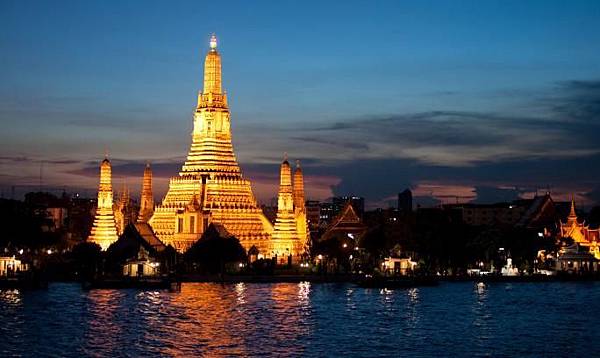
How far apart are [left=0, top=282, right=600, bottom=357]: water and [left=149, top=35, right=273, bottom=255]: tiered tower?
13.2 meters

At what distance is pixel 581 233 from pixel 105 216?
133ft

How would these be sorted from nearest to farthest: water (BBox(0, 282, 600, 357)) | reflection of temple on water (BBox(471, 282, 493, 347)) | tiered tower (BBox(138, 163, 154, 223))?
water (BBox(0, 282, 600, 357))
reflection of temple on water (BBox(471, 282, 493, 347))
tiered tower (BBox(138, 163, 154, 223))

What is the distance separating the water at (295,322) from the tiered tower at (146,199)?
1968cm

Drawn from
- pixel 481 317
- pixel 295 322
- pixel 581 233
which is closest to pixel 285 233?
pixel 581 233

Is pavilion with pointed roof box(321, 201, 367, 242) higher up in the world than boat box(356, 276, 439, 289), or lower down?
higher up

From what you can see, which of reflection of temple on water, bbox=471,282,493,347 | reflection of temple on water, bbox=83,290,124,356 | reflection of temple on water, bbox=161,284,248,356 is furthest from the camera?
reflection of temple on water, bbox=471,282,493,347

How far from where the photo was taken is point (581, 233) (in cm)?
10206

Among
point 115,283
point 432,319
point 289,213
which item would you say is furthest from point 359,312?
point 289,213

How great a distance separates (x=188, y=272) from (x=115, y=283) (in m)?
8.62

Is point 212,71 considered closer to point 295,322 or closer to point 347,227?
point 347,227

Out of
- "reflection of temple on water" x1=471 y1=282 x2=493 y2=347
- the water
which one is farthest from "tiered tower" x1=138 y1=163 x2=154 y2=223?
"reflection of temple on water" x1=471 y1=282 x2=493 y2=347

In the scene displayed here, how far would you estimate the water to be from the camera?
4384 cm

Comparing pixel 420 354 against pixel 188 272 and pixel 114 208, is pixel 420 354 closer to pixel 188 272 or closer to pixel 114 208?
pixel 188 272

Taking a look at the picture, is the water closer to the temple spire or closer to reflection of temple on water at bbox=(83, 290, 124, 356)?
reflection of temple on water at bbox=(83, 290, 124, 356)
